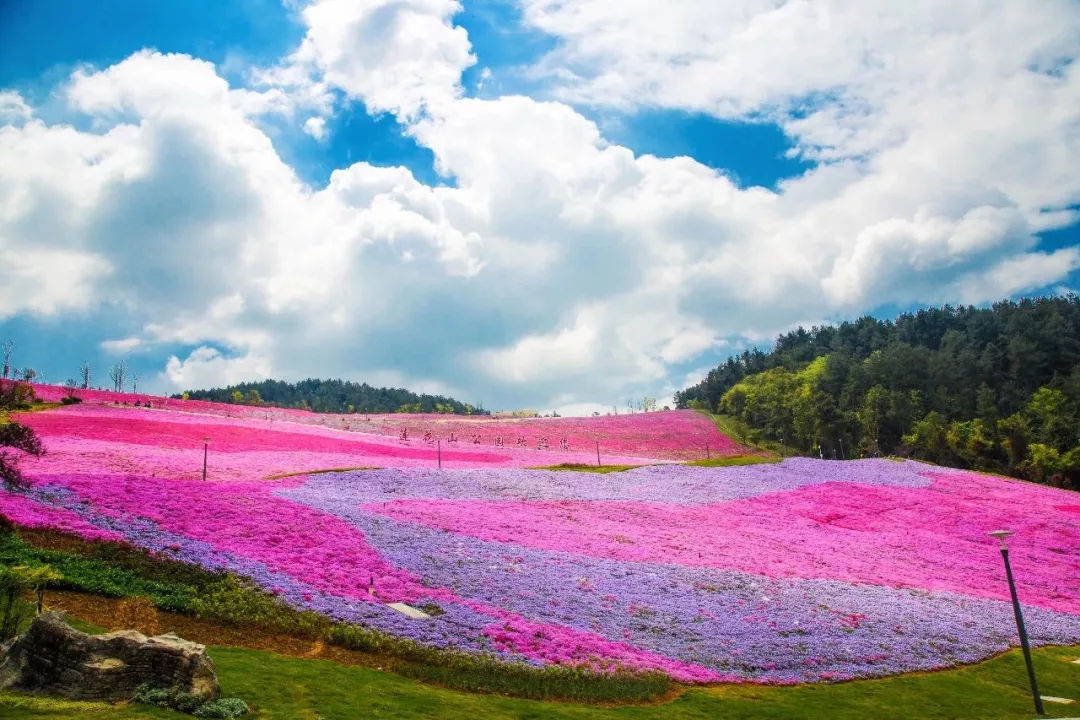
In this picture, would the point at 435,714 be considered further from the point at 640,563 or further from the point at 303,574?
the point at 640,563

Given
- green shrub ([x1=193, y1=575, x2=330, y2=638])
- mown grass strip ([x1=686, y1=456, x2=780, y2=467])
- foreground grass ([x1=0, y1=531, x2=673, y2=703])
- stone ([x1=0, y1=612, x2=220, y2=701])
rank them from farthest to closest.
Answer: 1. mown grass strip ([x1=686, y1=456, x2=780, y2=467])
2. green shrub ([x1=193, y1=575, x2=330, y2=638])
3. foreground grass ([x1=0, y1=531, x2=673, y2=703])
4. stone ([x1=0, y1=612, x2=220, y2=701])

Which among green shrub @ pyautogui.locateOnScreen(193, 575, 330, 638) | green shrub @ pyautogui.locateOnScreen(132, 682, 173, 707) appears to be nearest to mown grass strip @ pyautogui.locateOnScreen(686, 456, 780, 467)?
green shrub @ pyautogui.locateOnScreen(193, 575, 330, 638)

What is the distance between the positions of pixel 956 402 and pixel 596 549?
104713 mm

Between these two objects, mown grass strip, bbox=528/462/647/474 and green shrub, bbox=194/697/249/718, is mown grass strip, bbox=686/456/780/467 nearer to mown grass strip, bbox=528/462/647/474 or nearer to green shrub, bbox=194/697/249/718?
mown grass strip, bbox=528/462/647/474

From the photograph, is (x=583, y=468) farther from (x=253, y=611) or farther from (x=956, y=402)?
(x=956, y=402)

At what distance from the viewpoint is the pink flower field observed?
74.4 feet

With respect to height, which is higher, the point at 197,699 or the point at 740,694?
the point at 197,699

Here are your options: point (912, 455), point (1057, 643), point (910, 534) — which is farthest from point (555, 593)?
point (912, 455)

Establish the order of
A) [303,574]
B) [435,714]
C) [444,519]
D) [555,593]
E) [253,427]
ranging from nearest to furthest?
[435,714]
[303,574]
[555,593]
[444,519]
[253,427]

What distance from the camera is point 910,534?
4238 centimetres

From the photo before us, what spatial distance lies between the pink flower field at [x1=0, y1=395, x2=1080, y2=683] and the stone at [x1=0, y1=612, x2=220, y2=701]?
7.17 m

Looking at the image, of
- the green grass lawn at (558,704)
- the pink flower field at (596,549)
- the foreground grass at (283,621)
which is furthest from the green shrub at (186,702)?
the pink flower field at (596,549)

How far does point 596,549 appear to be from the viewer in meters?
31.1

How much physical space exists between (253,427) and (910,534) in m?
51.1
